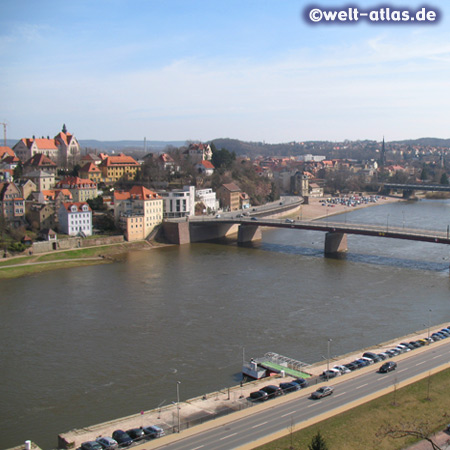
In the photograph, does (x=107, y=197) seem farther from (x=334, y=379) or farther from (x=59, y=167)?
(x=334, y=379)

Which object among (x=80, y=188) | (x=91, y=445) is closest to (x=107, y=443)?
(x=91, y=445)

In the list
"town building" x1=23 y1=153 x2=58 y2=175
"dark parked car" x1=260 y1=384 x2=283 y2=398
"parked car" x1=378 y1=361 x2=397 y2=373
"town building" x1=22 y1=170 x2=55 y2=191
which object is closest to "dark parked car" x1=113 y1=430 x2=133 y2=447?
"dark parked car" x1=260 y1=384 x2=283 y2=398

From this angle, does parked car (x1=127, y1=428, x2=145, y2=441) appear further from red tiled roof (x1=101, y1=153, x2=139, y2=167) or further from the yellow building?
red tiled roof (x1=101, y1=153, x2=139, y2=167)

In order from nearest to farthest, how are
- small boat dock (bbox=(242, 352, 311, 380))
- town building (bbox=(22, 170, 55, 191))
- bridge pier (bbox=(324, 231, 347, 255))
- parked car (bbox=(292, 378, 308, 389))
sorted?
parked car (bbox=(292, 378, 308, 389)) → small boat dock (bbox=(242, 352, 311, 380)) → bridge pier (bbox=(324, 231, 347, 255)) → town building (bbox=(22, 170, 55, 191))

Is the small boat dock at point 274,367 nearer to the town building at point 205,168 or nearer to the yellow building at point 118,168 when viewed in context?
the yellow building at point 118,168

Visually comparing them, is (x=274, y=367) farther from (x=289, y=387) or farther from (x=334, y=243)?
(x=334, y=243)

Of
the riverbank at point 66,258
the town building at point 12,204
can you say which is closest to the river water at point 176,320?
the riverbank at point 66,258

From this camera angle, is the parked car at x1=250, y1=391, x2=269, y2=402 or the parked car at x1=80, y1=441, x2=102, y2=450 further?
the parked car at x1=250, y1=391, x2=269, y2=402
